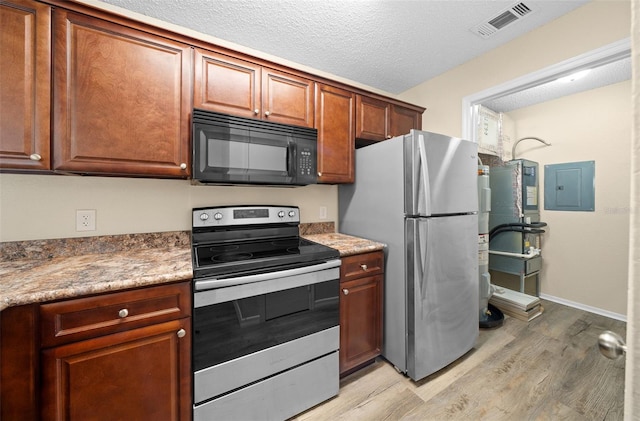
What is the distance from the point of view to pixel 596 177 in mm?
2820

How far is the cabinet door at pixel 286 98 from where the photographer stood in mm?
1718

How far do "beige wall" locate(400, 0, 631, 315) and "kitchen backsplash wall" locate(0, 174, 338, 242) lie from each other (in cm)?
207

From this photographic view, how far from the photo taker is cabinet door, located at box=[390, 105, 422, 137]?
7.77 ft

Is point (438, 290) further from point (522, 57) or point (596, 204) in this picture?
point (596, 204)

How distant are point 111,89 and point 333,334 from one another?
1.86 metres

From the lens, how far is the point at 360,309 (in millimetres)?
1752

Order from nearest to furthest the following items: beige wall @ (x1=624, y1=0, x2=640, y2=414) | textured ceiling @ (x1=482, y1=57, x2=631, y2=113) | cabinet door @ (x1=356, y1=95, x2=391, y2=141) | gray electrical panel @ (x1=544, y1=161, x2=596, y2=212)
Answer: beige wall @ (x1=624, y1=0, x2=640, y2=414) < cabinet door @ (x1=356, y1=95, x2=391, y2=141) < textured ceiling @ (x1=482, y1=57, x2=631, y2=113) < gray electrical panel @ (x1=544, y1=161, x2=596, y2=212)

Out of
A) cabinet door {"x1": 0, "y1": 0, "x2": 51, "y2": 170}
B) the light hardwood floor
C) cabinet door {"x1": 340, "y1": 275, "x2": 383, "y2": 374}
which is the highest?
cabinet door {"x1": 0, "y1": 0, "x2": 51, "y2": 170}

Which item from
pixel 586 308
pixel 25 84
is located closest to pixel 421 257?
pixel 25 84

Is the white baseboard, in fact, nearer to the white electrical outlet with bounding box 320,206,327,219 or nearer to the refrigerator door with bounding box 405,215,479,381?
the refrigerator door with bounding box 405,215,479,381

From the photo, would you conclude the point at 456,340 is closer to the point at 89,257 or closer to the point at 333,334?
the point at 333,334

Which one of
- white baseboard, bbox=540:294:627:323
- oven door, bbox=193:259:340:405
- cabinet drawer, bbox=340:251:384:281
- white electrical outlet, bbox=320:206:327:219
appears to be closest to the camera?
oven door, bbox=193:259:340:405

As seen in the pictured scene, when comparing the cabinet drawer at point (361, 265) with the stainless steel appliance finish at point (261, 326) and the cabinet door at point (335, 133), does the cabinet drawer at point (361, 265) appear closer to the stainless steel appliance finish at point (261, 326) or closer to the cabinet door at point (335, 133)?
the stainless steel appliance finish at point (261, 326)

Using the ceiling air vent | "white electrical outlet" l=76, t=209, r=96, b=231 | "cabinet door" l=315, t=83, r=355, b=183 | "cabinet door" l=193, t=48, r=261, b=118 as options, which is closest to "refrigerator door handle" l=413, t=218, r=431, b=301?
"cabinet door" l=315, t=83, r=355, b=183
